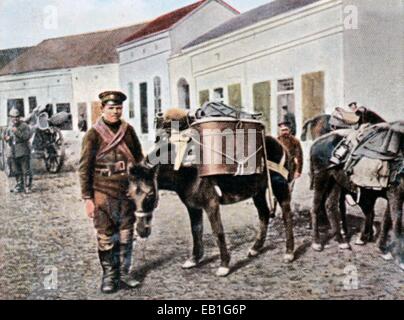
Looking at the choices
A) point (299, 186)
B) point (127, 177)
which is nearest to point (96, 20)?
point (127, 177)

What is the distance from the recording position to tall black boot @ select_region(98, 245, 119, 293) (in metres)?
4.29

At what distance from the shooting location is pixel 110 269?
4.30 m

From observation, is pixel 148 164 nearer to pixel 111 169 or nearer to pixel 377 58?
pixel 111 169

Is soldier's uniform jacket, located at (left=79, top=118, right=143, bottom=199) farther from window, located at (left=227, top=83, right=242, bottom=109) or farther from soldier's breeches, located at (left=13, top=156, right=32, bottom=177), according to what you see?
window, located at (left=227, top=83, right=242, bottom=109)

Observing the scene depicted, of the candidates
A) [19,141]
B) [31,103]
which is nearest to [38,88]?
[31,103]

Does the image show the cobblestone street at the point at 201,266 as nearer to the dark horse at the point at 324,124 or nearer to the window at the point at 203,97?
the dark horse at the point at 324,124

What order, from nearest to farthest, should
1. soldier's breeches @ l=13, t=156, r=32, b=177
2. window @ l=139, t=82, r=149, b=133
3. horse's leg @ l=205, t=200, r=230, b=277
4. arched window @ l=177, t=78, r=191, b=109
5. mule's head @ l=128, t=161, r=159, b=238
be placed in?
mule's head @ l=128, t=161, r=159, b=238 → horse's leg @ l=205, t=200, r=230, b=277 → window @ l=139, t=82, r=149, b=133 → arched window @ l=177, t=78, r=191, b=109 → soldier's breeches @ l=13, t=156, r=32, b=177

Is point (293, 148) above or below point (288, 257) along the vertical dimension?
above

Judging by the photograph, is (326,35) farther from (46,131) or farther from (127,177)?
(46,131)

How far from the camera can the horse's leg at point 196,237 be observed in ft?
14.2

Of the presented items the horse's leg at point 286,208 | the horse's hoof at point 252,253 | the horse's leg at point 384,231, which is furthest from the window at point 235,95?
the horse's leg at point 384,231

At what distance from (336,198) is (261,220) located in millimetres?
499

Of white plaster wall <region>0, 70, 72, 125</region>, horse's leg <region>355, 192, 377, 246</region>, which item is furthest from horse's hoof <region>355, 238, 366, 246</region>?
white plaster wall <region>0, 70, 72, 125</region>

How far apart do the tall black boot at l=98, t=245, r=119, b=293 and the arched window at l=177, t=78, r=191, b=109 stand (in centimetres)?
102
